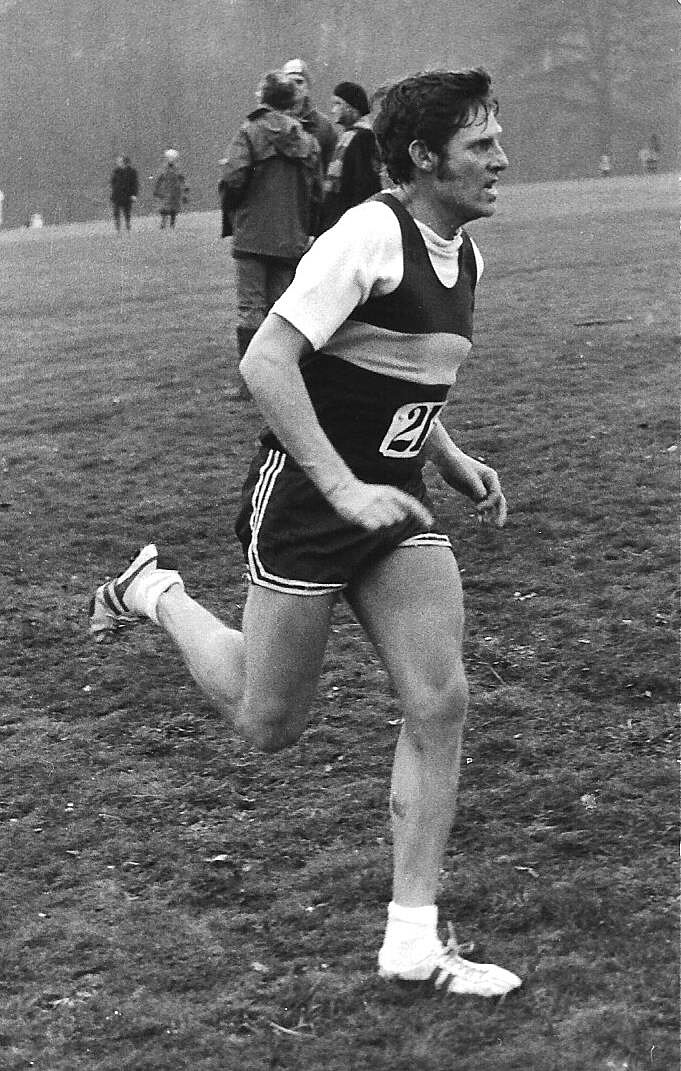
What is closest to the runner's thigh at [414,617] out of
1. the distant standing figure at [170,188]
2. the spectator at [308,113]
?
the spectator at [308,113]

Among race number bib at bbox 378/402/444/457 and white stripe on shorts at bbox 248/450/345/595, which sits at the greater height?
race number bib at bbox 378/402/444/457

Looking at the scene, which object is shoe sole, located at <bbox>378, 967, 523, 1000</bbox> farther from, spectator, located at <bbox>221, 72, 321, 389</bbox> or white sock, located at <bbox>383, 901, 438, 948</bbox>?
spectator, located at <bbox>221, 72, 321, 389</bbox>

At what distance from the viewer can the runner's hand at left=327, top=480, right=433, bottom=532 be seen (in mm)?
3082

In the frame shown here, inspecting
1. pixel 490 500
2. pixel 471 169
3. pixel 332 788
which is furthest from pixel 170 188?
pixel 471 169

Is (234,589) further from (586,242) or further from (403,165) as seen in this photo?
(586,242)

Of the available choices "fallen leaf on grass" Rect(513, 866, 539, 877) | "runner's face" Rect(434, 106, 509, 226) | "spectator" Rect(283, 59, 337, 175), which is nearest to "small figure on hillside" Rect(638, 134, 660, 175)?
"spectator" Rect(283, 59, 337, 175)

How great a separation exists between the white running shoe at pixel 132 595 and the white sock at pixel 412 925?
1.10 meters

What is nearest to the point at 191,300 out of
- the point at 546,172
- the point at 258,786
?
the point at 258,786

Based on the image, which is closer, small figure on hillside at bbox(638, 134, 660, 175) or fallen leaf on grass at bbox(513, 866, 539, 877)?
fallen leaf on grass at bbox(513, 866, 539, 877)

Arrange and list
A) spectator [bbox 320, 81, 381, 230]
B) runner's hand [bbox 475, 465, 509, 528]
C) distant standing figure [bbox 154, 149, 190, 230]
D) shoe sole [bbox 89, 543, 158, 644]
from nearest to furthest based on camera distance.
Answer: runner's hand [bbox 475, 465, 509, 528] → shoe sole [bbox 89, 543, 158, 644] → spectator [bbox 320, 81, 381, 230] → distant standing figure [bbox 154, 149, 190, 230]

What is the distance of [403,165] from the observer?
340cm

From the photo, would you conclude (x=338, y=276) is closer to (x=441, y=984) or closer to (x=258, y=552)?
(x=258, y=552)

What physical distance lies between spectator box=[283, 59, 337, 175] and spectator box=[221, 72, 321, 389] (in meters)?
0.20

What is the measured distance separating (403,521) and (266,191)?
6071 mm
